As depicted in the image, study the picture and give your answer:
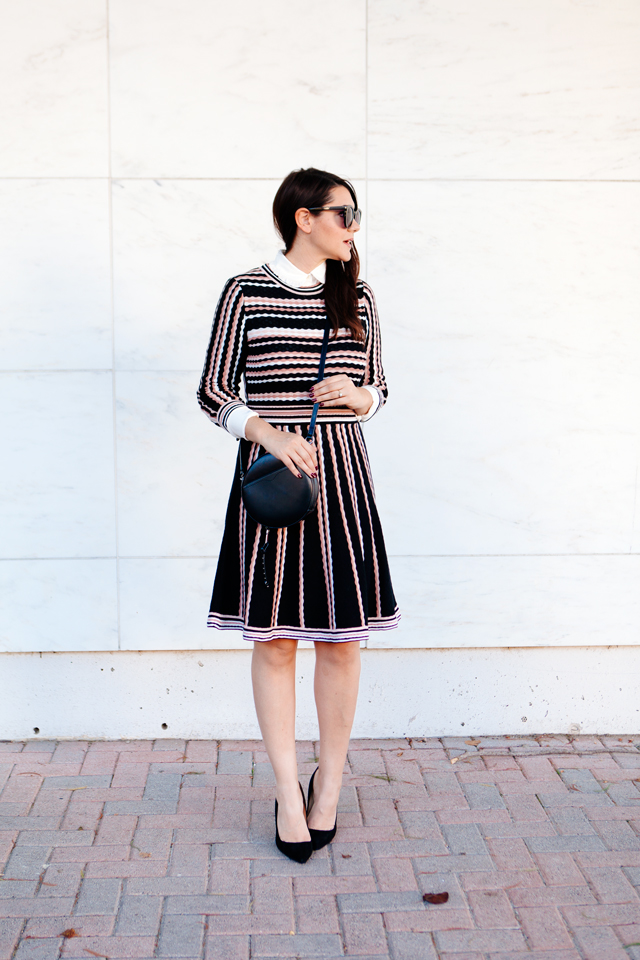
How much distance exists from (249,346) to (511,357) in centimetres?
129

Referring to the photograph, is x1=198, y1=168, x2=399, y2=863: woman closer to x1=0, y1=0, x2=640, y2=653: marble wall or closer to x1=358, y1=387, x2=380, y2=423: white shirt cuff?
x1=358, y1=387, x2=380, y2=423: white shirt cuff

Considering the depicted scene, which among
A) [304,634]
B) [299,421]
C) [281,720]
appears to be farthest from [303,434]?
[281,720]

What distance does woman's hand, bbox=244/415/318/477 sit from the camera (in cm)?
224

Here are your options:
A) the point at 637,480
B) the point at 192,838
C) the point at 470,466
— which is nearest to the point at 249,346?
the point at 470,466

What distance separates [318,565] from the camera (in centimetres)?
240

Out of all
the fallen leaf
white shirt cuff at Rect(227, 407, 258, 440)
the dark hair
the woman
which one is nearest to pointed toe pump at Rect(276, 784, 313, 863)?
the woman

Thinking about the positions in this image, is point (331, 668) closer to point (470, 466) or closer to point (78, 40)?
point (470, 466)

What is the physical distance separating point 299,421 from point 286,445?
0.59ft

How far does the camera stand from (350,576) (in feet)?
7.90

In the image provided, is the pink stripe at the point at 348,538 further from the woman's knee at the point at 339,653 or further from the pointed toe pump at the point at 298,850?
the pointed toe pump at the point at 298,850

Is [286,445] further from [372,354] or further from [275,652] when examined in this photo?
[275,652]

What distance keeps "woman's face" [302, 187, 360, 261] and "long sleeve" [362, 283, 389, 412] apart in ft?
0.64

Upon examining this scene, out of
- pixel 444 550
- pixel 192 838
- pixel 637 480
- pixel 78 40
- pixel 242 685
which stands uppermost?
pixel 78 40

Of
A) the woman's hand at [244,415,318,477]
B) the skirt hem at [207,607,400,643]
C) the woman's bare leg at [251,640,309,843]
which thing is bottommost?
the woman's bare leg at [251,640,309,843]
